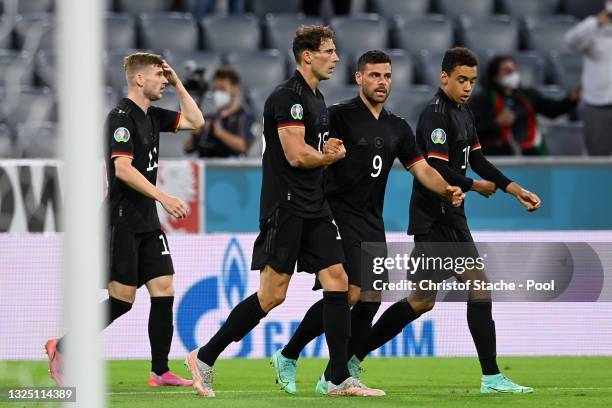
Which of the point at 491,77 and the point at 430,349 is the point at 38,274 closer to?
the point at 430,349

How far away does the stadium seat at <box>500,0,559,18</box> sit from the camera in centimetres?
1606

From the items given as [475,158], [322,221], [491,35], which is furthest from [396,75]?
[322,221]

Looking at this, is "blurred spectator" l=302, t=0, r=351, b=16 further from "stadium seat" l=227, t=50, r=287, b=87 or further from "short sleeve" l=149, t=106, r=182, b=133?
"short sleeve" l=149, t=106, r=182, b=133

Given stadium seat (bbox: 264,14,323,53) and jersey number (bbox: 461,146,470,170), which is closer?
jersey number (bbox: 461,146,470,170)

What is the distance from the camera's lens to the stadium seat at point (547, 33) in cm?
1552

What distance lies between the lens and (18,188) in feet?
37.0

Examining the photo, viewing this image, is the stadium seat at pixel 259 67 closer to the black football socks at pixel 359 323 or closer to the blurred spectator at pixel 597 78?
the blurred spectator at pixel 597 78


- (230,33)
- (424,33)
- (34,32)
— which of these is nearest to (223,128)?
(230,33)

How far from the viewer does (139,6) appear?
15.2 meters

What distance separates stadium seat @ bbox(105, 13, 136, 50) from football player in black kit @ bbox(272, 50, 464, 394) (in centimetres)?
693

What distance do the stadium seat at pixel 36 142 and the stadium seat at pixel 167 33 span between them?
2070 millimetres

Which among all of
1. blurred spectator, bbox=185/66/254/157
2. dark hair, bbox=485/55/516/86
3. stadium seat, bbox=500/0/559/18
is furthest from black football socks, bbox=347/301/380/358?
stadium seat, bbox=500/0/559/18

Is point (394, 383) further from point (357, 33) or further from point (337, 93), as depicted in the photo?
point (357, 33)

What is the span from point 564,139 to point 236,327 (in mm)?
7031
